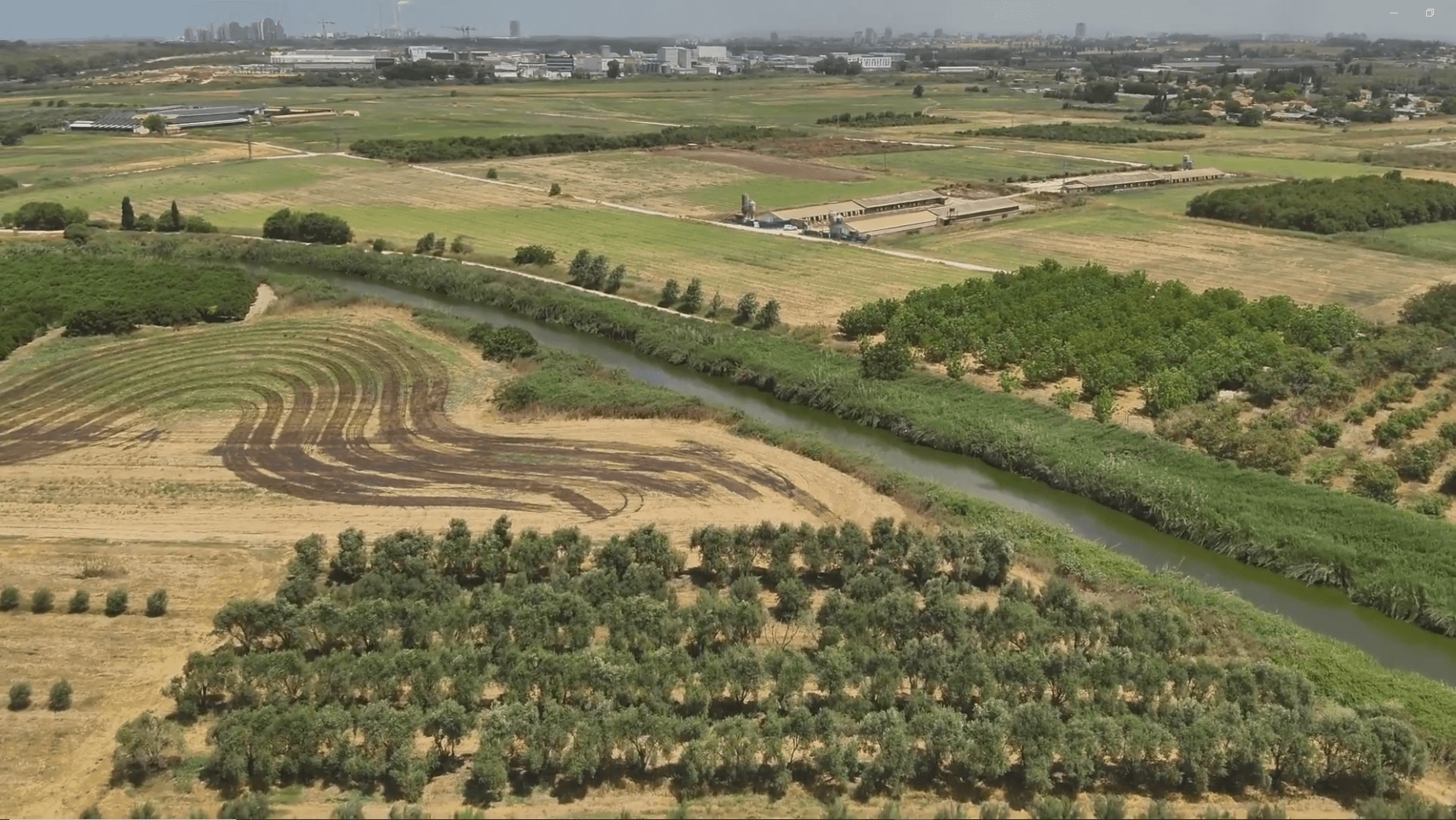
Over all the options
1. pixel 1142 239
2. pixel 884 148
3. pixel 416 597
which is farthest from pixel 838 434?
pixel 884 148

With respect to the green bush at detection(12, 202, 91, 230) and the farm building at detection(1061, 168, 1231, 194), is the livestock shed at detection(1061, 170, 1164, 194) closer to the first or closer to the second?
the farm building at detection(1061, 168, 1231, 194)

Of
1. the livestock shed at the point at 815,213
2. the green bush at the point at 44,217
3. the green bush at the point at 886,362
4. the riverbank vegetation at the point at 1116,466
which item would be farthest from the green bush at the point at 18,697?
the green bush at the point at 44,217

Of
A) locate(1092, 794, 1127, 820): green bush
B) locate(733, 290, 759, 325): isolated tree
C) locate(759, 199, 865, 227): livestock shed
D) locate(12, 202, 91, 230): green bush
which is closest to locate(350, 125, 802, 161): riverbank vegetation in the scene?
locate(12, 202, 91, 230): green bush

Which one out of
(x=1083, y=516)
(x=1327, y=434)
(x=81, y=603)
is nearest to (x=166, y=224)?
(x=81, y=603)

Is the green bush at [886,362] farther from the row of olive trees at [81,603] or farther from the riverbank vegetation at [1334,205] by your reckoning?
the riverbank vegetation at [1334,205]

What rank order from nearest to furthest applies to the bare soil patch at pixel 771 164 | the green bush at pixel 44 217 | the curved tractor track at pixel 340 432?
1. the curved tractor track at pixel 340 432
2. the green bush at pixel 44 217
3. the bare soil patch at pixel 771 164

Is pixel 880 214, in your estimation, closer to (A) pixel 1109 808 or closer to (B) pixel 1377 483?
(B) pixel 1377 483

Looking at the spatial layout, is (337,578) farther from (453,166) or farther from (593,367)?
(453,166)
